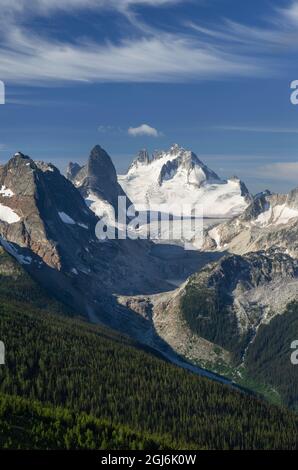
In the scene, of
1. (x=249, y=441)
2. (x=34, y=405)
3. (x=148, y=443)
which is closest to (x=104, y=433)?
(x=148, y=443)

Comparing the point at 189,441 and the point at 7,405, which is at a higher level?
the point at 7,405

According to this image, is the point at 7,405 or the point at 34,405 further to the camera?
the point at 34,405

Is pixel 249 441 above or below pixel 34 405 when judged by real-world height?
below
